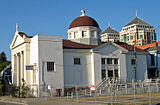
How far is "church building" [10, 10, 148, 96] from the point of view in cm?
3834

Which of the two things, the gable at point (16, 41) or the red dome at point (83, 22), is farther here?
the red dome at point (83, 22)

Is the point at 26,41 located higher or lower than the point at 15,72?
higher

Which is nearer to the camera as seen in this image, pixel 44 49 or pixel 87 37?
pixel 44 49

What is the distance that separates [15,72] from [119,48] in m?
19.8

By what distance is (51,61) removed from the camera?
38.7 m

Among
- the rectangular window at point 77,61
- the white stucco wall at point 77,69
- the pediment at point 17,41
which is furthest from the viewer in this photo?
the pediment at point 17,41

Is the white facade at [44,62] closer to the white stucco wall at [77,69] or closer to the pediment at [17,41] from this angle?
the white stucco wall at [77,69]

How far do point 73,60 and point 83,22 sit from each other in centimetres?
1013

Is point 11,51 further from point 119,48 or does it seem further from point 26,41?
point 119,48

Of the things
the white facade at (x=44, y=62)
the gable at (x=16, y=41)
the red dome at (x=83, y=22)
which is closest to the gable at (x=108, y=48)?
the white facade at (x=44, y=62)

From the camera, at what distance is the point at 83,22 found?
4844 cm

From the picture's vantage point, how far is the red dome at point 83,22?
4838 centimetres

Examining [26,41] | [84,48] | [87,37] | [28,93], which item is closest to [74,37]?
[87,37]

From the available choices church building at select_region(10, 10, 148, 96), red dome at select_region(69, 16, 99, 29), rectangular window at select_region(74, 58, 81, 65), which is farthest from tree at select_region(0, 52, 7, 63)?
rectangular window at select_region(74, 58, 81, 65)
